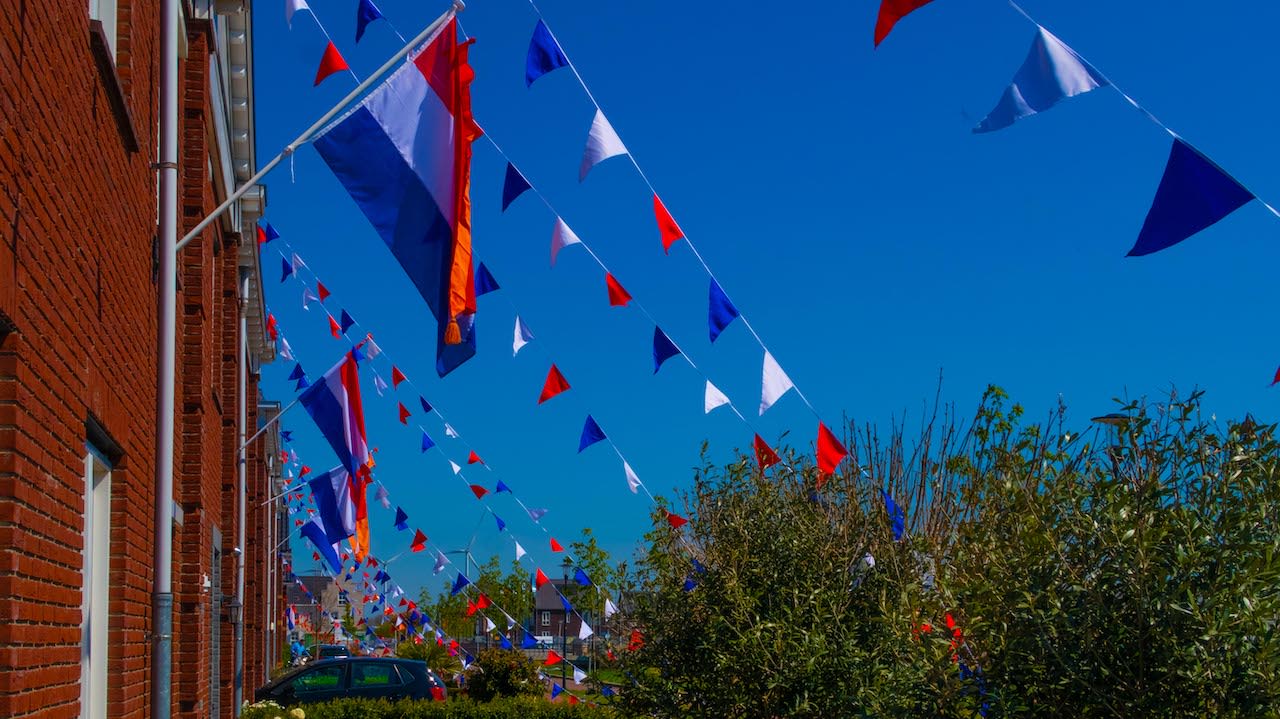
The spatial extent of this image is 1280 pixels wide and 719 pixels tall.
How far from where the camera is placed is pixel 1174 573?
21.3 ft

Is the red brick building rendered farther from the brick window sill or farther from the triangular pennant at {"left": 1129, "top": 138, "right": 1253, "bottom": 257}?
the triangular pennant at {"left": 1129, "top": 138, "right": 1253, "bottom": 257}

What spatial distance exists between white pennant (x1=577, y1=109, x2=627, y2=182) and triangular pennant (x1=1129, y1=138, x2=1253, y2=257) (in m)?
3.53

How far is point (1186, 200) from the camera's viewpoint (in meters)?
6.46

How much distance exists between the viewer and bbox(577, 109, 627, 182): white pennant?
876 centimetres

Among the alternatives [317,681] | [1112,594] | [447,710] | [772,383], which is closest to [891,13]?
[1112,594]

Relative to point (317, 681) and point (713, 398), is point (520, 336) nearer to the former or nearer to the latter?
point (713, 398)

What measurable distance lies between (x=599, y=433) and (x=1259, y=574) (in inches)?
341

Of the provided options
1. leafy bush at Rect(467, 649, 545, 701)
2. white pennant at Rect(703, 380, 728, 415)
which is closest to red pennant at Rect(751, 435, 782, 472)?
white pennant at Rect(703, 380, 728, 415)

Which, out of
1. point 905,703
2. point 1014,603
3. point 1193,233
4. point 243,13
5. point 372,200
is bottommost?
point 905,703

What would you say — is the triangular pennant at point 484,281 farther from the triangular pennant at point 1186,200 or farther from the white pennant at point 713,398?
the triangular pennant at point 1186,200

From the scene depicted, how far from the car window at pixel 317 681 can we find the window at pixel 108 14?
1762 centimetres

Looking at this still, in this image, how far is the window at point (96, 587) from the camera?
6.89 meters

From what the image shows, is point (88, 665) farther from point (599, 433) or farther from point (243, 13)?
point (243, 13)

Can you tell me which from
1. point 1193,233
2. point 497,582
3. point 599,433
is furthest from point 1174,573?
point 497,582
